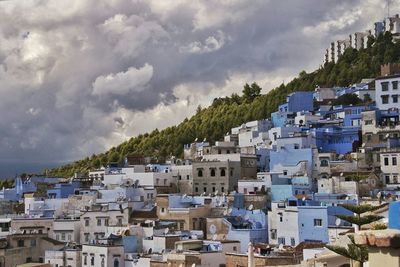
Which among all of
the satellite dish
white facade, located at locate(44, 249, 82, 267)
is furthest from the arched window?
white facade, located at locate(44, 249, 82, 267)

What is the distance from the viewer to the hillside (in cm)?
7119

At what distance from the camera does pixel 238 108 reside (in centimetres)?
7662

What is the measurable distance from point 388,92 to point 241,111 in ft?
75.2

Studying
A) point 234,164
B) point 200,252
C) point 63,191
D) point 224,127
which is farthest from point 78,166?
point 200,252

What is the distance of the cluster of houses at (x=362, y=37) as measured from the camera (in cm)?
8112

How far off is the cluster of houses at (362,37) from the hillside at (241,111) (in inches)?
85.6

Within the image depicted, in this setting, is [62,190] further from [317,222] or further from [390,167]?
[317,222]

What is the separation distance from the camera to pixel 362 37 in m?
82.8

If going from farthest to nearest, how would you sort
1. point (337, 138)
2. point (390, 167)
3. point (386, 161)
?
1. point (337, 138)
2. point (386, 161)
3. point (390, 167)

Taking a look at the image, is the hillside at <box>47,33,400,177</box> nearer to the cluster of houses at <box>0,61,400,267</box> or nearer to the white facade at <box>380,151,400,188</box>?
the cluster of houses at <box>0,61,400,267</box>

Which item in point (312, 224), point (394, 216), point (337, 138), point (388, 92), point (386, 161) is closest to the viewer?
point (394, 216)

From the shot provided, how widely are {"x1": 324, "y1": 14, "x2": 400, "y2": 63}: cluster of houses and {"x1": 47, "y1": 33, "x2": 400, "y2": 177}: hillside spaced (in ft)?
7.13

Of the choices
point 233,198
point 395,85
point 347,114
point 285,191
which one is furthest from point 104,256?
point 395,85

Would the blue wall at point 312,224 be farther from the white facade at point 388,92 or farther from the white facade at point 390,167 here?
the white facade at point 388,92
